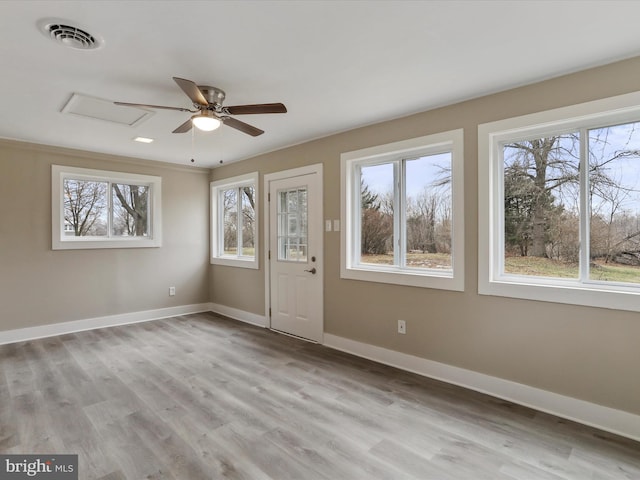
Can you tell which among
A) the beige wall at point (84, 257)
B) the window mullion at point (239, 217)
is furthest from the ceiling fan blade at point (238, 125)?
the beige wall at point (84, 257)

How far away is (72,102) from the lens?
9.69 ft

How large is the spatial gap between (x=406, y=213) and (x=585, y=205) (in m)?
1.46

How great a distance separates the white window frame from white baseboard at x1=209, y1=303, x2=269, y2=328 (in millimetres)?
3069

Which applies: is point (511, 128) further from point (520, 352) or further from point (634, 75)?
point (520, 352)

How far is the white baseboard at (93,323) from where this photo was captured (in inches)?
166

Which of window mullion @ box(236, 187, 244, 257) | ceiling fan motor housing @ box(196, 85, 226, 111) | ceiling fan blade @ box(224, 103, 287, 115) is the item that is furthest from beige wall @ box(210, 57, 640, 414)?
window mullion @ box(236, 187, 244, 257)

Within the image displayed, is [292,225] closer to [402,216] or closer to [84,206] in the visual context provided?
[402,216]

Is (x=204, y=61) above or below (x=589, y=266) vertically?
above

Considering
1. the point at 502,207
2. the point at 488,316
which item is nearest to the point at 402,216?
the point at 502,207

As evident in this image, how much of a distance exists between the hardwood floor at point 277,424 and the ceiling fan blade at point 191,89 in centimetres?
222

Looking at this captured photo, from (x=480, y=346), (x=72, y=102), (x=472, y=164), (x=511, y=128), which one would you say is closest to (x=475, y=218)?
(x=472, y=164)

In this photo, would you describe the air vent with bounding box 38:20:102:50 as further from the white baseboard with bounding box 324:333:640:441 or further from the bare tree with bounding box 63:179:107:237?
the white baseboard with bounding box 324:333:640:441

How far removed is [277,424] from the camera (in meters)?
2.40

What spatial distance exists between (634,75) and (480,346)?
2.15m
